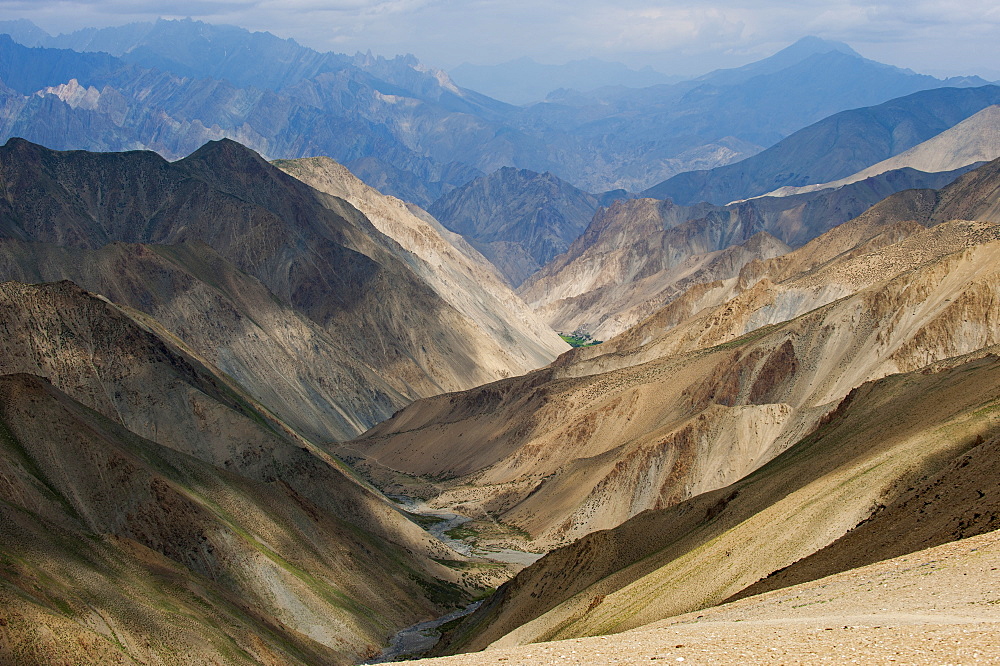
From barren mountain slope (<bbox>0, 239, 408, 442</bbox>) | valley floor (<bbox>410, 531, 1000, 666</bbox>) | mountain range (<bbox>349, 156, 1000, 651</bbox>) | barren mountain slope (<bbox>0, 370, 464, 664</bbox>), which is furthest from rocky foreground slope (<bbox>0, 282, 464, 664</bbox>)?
barren mountain slope (<bbox>0, 239, 408, 442</bbox>)

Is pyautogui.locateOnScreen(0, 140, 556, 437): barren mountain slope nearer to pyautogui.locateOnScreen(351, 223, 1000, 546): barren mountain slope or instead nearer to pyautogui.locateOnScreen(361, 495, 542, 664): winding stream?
pyautogui.locateOnScreen(351, 223, 1000, 546): barren mountain slope

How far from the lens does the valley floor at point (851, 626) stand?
62.8 feet

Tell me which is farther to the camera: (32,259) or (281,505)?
(32,259)

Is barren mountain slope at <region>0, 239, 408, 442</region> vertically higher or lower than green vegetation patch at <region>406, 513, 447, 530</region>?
higher

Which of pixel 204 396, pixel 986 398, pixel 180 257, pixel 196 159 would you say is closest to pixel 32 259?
pixel 180 257

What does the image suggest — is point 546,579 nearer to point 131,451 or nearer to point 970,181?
point 131,451

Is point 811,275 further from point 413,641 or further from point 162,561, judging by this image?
point 162,561

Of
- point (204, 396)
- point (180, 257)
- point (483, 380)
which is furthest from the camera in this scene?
point (483, 380)

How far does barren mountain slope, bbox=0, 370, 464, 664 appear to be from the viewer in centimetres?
3559

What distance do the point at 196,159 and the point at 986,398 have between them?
147002 millimetres

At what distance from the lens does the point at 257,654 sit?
40.6 metres

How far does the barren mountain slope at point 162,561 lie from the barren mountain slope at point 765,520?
28.7ft

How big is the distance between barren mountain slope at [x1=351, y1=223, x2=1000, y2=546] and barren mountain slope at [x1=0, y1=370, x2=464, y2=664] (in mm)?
17322

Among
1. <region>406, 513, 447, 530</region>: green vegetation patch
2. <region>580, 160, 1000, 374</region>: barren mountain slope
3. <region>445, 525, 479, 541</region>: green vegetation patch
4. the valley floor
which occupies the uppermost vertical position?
the valley floor
